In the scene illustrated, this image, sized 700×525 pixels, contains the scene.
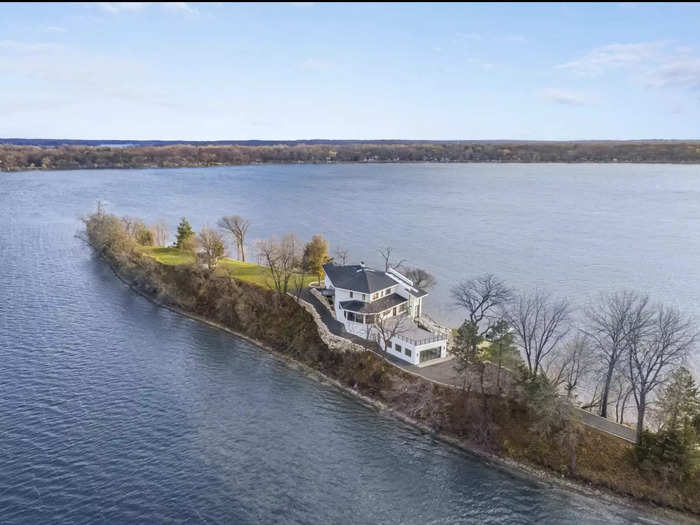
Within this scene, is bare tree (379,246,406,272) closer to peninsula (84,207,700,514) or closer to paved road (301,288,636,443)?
peninsula (84,207,700,514)

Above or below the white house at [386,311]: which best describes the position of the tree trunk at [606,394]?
below

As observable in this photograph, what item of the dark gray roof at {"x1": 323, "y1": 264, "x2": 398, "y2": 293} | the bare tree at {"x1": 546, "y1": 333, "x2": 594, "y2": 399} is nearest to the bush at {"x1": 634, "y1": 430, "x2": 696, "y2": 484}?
the bare tree at {"x1": 546, "y1": 333, "x2": 594, "y2": 399}

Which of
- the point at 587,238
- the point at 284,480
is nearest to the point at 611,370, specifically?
the point at 284,480

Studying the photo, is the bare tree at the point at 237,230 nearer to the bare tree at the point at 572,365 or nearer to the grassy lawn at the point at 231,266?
the grassy lawn at the point at 231,266

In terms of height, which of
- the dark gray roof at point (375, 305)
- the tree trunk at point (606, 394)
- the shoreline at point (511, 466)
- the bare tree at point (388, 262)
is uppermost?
the bare tree at point (388, 262)

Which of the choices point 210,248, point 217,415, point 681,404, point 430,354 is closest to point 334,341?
point 430,354

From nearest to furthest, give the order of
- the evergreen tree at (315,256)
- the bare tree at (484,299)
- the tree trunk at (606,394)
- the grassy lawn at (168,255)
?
the tree trunk at (606,394) < the bare tree at (484,299) < the evergreen tree at (315,256) < the grassy lawn at (168,255)

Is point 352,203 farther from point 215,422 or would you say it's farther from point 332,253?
point 215,422

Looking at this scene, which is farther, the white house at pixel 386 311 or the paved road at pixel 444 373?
the white house at pixel 386 311

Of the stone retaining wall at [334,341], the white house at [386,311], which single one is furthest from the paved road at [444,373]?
the white house at [386,311]
